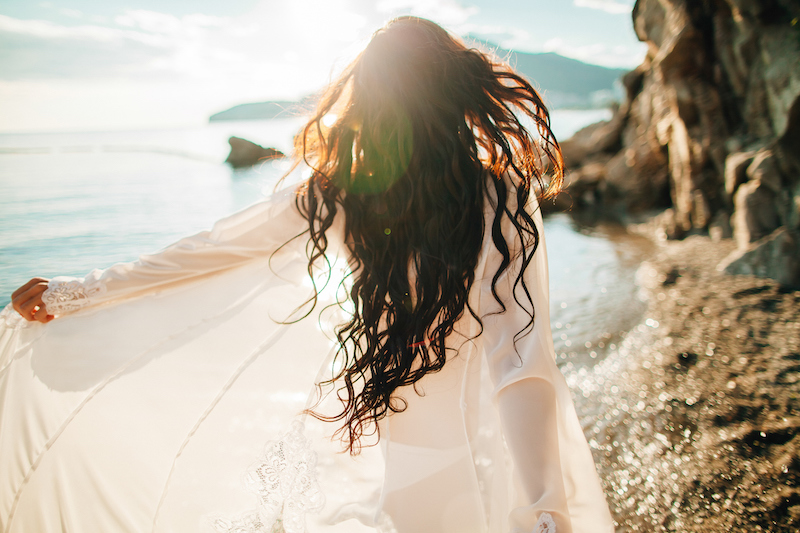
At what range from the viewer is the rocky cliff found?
5.20m

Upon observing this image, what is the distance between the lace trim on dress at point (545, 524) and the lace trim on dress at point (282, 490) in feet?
3.26

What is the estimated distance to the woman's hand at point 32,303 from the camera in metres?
1.84

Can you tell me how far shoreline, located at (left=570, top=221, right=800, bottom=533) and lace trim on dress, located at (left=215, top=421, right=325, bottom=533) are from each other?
197cm

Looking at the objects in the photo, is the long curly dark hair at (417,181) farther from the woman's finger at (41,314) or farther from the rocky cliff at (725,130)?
the rocky cliff at (725,130)

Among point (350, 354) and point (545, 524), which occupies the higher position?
point (545, 524)

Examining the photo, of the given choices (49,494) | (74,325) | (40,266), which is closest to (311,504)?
(49,494)

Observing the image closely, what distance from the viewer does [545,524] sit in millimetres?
1017

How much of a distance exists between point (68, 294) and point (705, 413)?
413 cm

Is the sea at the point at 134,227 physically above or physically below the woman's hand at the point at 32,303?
below

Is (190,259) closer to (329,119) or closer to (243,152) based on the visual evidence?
(329,119)

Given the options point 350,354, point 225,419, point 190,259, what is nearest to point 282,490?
point 225,419

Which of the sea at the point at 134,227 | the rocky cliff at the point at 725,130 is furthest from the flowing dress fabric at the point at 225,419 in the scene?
the rocky cliff at the point at 725,130

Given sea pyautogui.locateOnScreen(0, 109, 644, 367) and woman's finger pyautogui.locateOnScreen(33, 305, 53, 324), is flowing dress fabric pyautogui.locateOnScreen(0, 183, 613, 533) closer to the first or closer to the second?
woman's finger pyautogui.locateOnScreen(33, 305, 53, 324)

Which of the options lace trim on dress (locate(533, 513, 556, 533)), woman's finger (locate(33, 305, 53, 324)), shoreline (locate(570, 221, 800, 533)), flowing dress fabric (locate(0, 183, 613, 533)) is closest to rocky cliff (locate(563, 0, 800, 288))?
shoreline (locate(570, 221, 800, 533))
